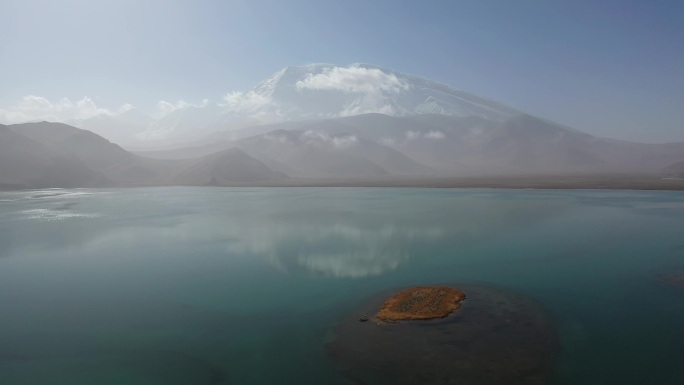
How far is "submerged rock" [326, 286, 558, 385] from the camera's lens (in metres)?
12.0

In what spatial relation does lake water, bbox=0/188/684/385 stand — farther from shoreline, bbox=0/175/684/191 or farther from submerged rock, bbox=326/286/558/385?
shoreline, bbox=0/175/684/191

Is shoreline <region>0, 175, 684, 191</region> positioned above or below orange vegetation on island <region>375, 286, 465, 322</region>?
above

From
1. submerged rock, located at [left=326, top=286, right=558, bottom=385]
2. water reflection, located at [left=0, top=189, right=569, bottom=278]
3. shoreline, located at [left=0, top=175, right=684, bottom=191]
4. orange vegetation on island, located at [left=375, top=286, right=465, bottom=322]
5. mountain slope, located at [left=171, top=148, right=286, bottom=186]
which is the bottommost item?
submerged rock, located at [left=326, top=286, right=558, bottom=385]

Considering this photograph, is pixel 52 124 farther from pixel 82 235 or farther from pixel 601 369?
pixel 601 369

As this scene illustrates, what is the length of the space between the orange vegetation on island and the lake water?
1.91 meters

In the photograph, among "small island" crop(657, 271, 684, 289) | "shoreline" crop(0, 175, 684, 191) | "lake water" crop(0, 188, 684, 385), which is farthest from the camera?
"shoreline" crop(0, 175, 684, 191)

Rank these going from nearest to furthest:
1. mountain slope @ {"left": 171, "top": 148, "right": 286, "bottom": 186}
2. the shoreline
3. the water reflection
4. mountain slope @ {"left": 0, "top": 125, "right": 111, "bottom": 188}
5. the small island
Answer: the small island, the water reflection, the shoreline, mountain slope @ {"left": 0, "top": 125, "right": 111, "bottom": 188}, mountain slope @ {"left": 171, "top": 148, "right": 286, "bottom": 186}

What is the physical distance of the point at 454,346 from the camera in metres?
13.8

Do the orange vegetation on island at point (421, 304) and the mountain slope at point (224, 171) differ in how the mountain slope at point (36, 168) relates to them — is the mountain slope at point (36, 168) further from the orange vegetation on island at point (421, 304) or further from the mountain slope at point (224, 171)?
the orange vegetation on island at point (421, 304)

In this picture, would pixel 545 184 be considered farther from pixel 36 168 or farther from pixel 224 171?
pixel 36 168

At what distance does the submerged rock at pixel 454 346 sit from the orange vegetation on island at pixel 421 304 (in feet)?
0.37

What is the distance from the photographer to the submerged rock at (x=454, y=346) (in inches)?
474

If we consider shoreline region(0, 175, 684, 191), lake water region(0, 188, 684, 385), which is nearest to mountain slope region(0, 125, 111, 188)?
shoreline region(0, 175, 684, 191)

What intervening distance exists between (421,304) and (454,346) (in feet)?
13.2
